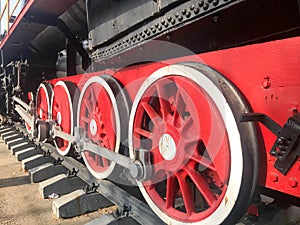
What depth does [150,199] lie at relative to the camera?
171 centimetres

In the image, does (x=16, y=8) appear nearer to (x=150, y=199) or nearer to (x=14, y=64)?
(x=14, y=64)

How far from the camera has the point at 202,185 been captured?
139 cm

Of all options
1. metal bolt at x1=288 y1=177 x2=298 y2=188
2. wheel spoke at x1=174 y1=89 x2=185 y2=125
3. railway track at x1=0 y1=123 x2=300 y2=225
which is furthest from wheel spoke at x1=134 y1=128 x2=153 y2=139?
metal bolt at x1=288 y1=177 x2=298 y2=188

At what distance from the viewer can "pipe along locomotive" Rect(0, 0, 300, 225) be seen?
106cm

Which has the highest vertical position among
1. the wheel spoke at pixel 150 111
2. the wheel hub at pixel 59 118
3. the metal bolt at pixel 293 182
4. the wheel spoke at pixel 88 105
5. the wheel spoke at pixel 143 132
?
the wheel spoke at pixel 88 105

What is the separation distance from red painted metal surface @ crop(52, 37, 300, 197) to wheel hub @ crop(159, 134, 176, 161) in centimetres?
46

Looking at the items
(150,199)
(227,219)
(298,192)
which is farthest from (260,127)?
(150,199)

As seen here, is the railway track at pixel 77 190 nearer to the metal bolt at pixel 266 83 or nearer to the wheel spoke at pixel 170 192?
the wheel spoke at pixel 170 192

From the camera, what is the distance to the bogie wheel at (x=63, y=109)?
305 centimetres

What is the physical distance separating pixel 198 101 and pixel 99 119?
1267mm

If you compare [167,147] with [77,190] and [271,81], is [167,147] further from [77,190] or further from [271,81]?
[77,190]

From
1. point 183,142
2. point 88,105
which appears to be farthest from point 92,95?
point 183,142

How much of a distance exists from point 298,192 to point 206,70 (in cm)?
61

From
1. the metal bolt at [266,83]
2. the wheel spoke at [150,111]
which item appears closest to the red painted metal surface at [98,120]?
the wheel spoke at [150,111]
